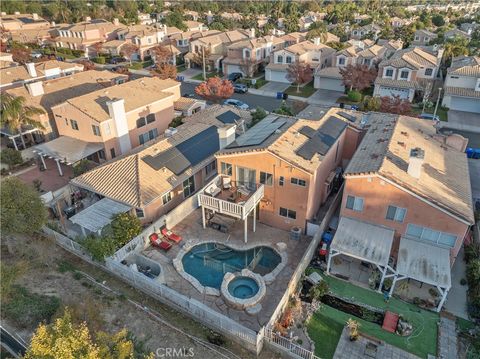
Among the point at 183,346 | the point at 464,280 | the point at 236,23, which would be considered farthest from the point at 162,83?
the point at 236,23

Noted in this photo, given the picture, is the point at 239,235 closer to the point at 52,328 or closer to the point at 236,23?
the point at 52,328

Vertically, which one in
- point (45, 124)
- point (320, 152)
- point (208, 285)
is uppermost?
A: point (320, 152)

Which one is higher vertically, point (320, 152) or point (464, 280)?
point (320, 152)

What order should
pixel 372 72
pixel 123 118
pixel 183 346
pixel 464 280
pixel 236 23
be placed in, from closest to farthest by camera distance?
pixel 183 346
pixel 464 280
pixel 123 118
pixel 372 72
pixel 236 23

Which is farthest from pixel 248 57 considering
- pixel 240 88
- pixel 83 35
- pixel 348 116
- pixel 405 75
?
pixel 83 35

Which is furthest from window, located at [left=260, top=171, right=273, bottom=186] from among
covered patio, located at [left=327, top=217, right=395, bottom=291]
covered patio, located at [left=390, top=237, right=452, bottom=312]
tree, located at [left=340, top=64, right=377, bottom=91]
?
tree, located at [left=340, top=64, right=377, bottom=91]
